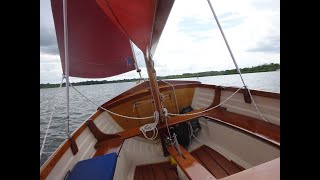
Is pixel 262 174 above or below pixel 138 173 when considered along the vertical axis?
above

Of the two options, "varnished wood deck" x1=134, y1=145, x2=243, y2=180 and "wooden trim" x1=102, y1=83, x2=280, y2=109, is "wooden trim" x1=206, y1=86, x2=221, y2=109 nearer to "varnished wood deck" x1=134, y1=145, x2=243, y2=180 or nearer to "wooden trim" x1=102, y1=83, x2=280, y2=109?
"wooden trim" x1=102, y1=83, x2=280, y2=109

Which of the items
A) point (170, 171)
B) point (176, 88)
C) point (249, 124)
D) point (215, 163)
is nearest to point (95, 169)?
point (170, 171)

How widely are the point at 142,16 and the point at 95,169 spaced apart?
152 centimetres

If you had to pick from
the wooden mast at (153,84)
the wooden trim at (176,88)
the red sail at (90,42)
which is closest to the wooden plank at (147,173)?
the wooden mast at (153,84)

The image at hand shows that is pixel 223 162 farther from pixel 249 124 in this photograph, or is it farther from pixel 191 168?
pixel 191 168

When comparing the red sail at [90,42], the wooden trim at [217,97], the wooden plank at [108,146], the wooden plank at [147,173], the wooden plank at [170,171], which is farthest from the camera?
the red sail at [90,42]

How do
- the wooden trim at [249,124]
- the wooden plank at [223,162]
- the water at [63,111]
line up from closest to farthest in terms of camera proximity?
the wooden trim at [249,124] < the wooden plank at [223,162] < the water at [63,111]

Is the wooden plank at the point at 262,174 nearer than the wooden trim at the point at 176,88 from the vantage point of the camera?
Yes

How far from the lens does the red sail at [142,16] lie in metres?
1.61

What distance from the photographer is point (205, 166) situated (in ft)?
9.78

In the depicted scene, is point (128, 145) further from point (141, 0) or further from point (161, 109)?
point (141, 0)

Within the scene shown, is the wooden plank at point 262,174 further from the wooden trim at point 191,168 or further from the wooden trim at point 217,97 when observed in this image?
the wooden trim at point 217,97

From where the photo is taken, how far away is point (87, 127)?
3.18m
